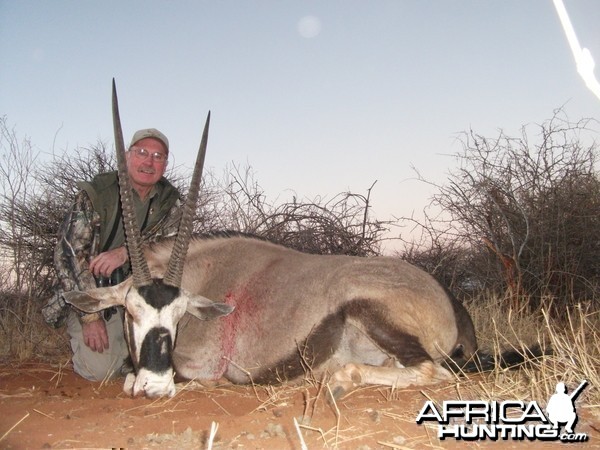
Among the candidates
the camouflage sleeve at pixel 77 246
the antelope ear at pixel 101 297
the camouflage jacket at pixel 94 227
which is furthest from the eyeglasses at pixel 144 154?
the antelope ear at pixel 101 297

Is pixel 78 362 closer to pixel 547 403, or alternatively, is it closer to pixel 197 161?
pixel 197 161

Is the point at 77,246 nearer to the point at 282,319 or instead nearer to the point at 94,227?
the point at 94,227

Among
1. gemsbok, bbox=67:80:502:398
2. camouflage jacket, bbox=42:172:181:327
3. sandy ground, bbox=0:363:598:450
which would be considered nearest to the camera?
sandy ground, bbox=0:363:598:450

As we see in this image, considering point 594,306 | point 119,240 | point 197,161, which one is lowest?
point 594,306

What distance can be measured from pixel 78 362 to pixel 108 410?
1.79 m

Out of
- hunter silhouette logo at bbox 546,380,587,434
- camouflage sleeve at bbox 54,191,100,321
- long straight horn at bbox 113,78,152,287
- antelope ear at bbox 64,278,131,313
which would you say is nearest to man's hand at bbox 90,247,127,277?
camouflage sleeve at bbox 54,191,100,321

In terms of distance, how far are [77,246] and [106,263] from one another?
1.44 feet

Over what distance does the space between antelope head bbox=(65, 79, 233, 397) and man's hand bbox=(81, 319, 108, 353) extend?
0.51 m

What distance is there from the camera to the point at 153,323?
3908mm

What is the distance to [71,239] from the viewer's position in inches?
198

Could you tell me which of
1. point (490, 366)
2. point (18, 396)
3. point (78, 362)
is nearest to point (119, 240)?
point (78, 362)

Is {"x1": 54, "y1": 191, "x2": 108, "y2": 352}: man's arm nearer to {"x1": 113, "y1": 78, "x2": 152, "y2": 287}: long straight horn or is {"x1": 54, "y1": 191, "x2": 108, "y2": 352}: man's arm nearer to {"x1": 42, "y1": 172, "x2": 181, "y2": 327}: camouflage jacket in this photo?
{"x1": 42, "y1": 172, "x2": 181, "y2": 327}: camouflage jacket

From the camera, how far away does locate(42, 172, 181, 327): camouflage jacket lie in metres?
4.99

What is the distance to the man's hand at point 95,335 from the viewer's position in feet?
15.7
